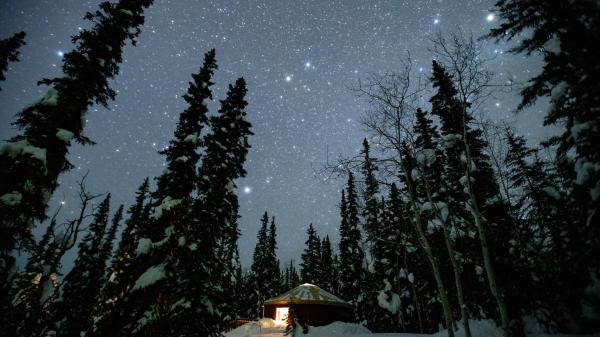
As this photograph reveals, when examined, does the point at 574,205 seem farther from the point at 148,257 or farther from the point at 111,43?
the point at 111,43

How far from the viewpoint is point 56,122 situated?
11.8 m

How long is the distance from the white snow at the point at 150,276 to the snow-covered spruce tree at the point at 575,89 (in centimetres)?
1445

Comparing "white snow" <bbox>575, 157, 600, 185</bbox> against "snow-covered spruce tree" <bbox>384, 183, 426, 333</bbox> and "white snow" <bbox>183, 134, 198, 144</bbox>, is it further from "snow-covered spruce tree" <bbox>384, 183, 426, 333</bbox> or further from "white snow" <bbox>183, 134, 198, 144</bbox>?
"snow-covered spruce tree" <bbox>384, 183, 426, 333</bbox>

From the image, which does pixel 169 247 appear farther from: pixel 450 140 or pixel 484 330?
pixel 484 330

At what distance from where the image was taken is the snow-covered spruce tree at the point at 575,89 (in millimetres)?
7980

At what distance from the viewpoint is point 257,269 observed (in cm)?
4631

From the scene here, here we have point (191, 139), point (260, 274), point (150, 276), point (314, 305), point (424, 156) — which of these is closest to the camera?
point (150, 276)

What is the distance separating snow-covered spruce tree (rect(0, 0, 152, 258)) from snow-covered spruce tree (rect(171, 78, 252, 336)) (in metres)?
5.57

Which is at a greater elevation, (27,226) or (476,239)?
(476,239)

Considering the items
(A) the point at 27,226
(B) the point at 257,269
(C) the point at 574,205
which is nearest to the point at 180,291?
(A) the point at 27,226

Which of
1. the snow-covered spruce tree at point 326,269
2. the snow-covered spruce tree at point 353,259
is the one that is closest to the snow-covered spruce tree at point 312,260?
the snow-covered spruce tree at point 326,269

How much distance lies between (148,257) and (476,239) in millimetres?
17587

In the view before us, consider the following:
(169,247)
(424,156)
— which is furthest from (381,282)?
(169,247)

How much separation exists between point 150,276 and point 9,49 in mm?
12941
